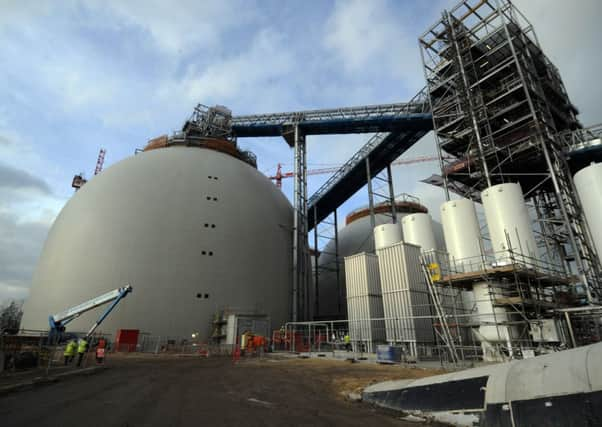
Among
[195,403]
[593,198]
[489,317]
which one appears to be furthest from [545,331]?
[195,403]

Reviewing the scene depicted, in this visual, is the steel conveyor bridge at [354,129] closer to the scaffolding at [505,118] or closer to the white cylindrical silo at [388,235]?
the scaffolding at [505,118]

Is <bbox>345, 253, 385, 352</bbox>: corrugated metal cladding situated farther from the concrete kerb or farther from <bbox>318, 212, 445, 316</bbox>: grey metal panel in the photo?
<bbox>318, 212, 445, 316</bbox>: grey metal panel

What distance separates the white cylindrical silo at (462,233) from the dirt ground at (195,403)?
10.4 metres

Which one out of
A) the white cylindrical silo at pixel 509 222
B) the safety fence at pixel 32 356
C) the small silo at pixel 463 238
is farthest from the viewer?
the small silo at pixel 463 238

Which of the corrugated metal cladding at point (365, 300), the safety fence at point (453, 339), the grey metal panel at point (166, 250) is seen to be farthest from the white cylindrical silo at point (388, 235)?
the grey metal panel at point (166, 250)

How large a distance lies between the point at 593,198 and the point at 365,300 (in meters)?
14.2

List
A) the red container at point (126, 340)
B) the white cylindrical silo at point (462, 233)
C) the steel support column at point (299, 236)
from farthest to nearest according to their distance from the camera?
1. the steel support column at point (299, 236)
2. the red container at point (126, 340)
3. the white cylindrical silo at point (462, 233)

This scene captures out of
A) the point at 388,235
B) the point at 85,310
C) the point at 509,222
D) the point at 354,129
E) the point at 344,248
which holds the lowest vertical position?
the point at 85,310

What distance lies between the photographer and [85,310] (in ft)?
71.6

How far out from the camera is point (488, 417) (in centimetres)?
448

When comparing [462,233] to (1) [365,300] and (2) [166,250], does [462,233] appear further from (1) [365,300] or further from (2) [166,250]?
(2) [166,250]

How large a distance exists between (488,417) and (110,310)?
23604mm

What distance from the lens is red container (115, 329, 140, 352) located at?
74.8 ft

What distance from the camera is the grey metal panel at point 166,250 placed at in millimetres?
24719
